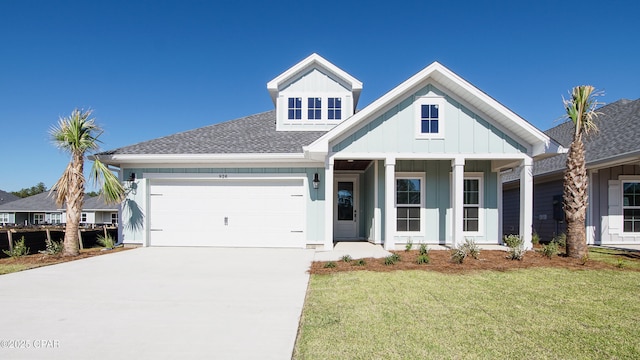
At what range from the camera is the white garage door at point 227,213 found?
1105 cm

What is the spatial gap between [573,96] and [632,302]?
19.4 ft

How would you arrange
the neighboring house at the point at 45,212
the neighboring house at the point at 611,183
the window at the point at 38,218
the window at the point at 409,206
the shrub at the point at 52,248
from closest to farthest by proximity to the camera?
1. the shrub at the point at 52,248
2. the window at the point at 409,206
3. the neighboring house at the point at 611,183
4. the neighboring house at the point at 45,212
5. the window at the point at 38,218

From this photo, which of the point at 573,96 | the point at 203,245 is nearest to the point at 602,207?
the point at 573,96

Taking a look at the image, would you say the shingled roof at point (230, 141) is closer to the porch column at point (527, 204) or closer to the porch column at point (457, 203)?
the porch column at point (457, 203)

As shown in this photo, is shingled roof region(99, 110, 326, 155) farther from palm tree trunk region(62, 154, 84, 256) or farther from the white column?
the white column

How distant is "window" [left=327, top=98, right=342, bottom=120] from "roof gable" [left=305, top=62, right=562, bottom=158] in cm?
346

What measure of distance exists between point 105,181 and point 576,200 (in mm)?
13027

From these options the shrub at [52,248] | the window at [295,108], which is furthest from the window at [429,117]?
the shrub at [52,248]

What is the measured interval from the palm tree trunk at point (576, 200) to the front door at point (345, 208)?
6433 mm

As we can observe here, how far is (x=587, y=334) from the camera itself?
12.8 ft

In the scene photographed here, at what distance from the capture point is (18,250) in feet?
30.6

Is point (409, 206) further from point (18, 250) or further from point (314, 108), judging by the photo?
point (18, 250)

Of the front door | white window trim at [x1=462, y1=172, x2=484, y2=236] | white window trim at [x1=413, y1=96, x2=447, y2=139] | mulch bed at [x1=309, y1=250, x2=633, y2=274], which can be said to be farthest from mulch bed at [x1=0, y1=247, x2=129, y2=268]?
white window trim at [x1=462, y1=172, x2=484, y2=236]

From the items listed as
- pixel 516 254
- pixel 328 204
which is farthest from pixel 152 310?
pixel 516 254
